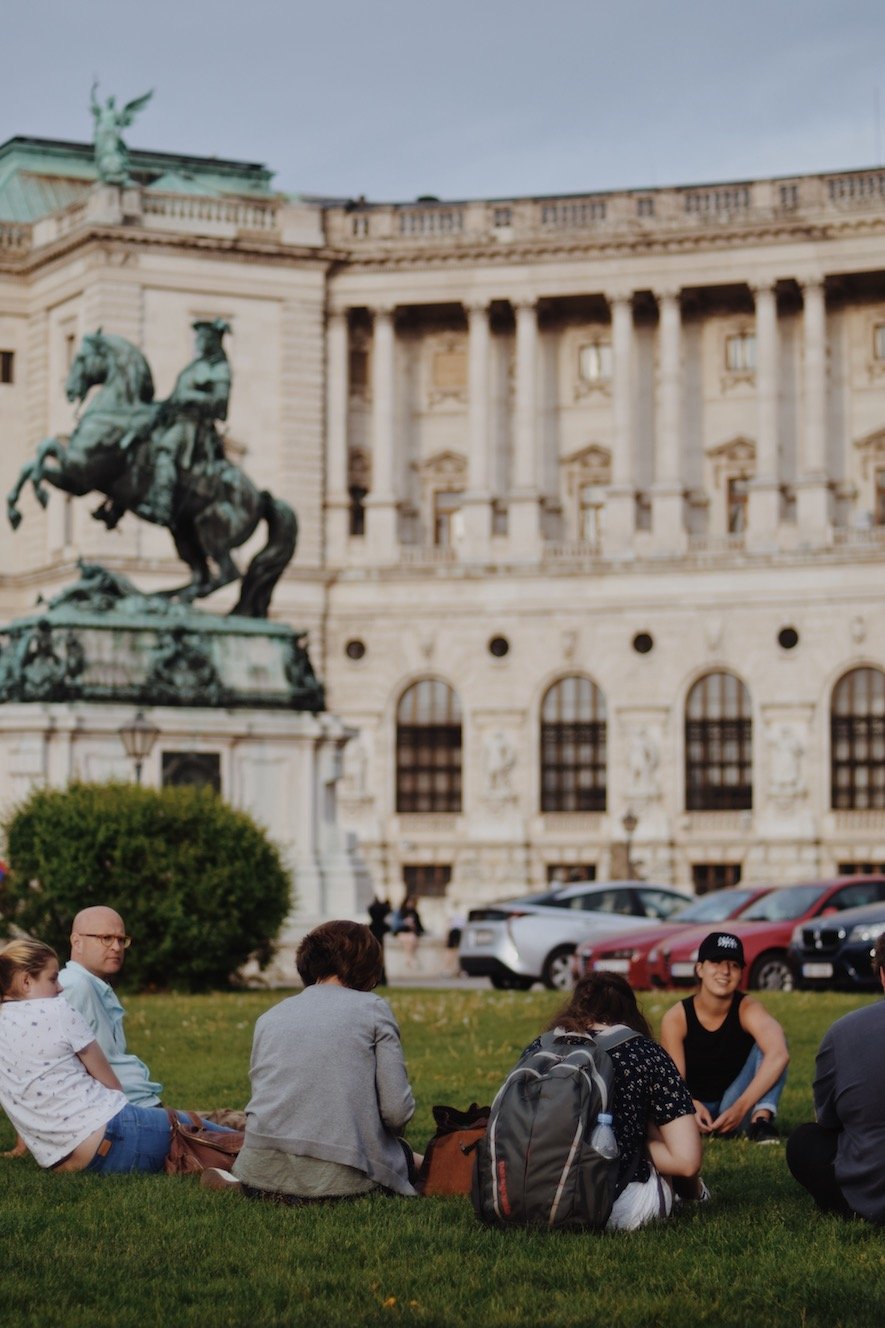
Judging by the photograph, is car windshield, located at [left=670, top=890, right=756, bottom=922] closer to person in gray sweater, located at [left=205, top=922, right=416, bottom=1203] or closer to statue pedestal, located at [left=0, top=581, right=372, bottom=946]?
statue pedestal, located at [left=0, top=581, right=372, bottom=946]

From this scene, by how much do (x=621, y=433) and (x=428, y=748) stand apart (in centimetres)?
1044

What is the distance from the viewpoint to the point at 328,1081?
1128cm

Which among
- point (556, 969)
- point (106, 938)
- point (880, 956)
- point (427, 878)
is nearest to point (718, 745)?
point (427, 878)

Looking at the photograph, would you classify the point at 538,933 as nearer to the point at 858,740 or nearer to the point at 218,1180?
the point at 218,1180

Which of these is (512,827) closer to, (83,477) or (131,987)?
(83,477)

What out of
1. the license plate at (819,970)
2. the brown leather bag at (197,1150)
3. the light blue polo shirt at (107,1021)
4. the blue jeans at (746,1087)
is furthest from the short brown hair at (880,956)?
the license plate at (819,970)

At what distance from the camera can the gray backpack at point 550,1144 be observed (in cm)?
1030

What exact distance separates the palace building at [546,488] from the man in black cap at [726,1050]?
1881 inches

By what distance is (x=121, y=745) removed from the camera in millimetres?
32406

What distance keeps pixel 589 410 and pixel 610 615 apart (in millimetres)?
7127

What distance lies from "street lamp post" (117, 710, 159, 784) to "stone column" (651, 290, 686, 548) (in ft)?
119

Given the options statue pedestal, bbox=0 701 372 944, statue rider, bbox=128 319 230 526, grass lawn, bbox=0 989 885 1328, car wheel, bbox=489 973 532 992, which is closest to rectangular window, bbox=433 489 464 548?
car wheel, bbox=489 973 532 992

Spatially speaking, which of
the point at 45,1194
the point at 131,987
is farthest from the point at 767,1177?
the point at 131,987

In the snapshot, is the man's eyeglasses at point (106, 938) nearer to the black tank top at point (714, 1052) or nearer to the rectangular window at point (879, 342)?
the black tank top at point (714, 1052)
